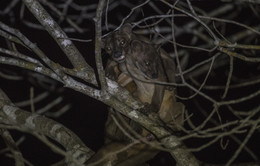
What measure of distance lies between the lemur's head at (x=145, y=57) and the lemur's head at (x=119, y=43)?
0.38 feet

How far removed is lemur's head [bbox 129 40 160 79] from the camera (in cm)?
559

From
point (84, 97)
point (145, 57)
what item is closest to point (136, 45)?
point (145, 57)

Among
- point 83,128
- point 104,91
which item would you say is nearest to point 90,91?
point 104,91

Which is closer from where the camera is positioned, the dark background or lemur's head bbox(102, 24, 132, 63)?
lemur's head bbox(102, 24, 132, 63)

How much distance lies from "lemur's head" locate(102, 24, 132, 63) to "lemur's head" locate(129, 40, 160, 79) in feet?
0.38

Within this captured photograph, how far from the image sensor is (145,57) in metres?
5.65

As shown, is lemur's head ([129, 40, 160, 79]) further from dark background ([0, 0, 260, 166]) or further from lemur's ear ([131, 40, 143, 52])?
dark background ([0, 0, 260, 166])

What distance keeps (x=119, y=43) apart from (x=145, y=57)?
1.49 feet

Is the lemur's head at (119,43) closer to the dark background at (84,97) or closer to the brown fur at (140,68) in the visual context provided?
the brown fur at (140,68)

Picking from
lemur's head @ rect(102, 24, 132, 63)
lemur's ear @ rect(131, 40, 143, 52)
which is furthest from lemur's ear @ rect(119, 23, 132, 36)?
lemur's ear @ rect(131, 40, 143, 52)

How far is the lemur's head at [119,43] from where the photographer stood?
560cm

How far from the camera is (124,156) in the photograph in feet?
14.4

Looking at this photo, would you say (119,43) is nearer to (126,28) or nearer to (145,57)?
(126,28)

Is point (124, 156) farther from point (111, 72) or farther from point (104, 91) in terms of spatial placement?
point (111, 72)
